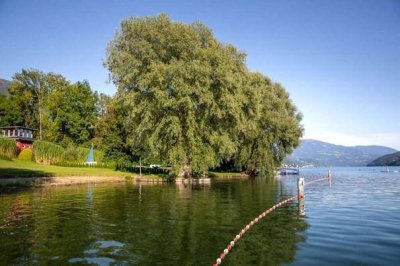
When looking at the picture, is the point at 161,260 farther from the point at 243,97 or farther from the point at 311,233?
the point at 243,97

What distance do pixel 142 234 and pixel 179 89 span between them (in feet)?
104

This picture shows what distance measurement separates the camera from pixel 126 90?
52.3 meters

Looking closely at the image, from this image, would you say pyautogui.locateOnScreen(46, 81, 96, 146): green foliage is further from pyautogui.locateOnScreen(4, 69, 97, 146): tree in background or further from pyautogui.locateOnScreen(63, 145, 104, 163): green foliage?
pyautogui.locateOnScreen(63, 145, 104, 163): green foliage

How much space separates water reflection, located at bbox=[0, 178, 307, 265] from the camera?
1198 cm

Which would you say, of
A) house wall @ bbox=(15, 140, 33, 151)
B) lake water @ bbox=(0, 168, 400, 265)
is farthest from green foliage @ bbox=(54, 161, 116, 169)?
lake water @ bbox=(0, 168, 400, 265)

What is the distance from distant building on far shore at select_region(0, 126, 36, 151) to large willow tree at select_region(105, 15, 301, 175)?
32466 mm

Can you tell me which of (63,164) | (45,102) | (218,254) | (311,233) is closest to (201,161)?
(63,164)

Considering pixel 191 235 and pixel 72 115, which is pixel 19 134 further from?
pixel 191 235

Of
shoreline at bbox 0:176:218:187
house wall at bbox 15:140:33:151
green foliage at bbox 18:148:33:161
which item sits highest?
house wall at bbox 15:140:33:151

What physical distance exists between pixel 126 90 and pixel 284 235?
40.8m

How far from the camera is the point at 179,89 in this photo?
45625mm

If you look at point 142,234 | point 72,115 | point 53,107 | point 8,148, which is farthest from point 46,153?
point 142,234

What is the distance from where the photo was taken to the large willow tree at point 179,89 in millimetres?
46250

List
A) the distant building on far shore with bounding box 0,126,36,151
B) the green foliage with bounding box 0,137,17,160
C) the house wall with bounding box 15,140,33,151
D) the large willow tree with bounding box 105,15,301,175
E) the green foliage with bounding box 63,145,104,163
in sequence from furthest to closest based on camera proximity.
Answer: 1. the distant building on far shore with bounding box 0,126,36,151
2. the house wall with bounding box 15,140,33,151
3. the green foliage with bounding box 63,145,104,163
4. the green foliage with bounding box 0,137,17,160
5. the large willow tree with bounding box 105,15,301,175
